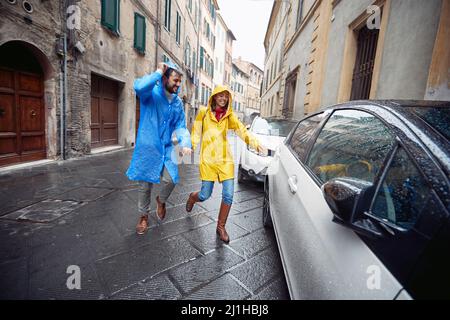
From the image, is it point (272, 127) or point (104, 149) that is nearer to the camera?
point (272, 127)

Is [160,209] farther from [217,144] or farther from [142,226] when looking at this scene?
[217,144]

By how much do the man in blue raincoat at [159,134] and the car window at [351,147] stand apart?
4.21 ft

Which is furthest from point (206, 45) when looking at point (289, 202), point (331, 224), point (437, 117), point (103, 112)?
point (331, 224)

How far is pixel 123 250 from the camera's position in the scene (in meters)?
2.24

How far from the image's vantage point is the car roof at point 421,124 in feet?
2.71

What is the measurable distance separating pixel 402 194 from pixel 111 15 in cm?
871

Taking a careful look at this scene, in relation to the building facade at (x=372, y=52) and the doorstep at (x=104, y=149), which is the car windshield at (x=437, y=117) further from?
the doorstep at (x=104, y=149)

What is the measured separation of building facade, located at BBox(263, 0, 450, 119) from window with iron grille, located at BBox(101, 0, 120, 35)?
20.8ft

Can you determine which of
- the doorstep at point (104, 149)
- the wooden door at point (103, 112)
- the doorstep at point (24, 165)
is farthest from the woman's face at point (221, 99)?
the wooden door at point (103, 112)

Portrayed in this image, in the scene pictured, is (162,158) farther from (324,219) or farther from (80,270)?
(324,219)

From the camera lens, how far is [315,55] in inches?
292

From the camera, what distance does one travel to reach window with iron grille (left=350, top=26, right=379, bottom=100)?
5051 millimetres

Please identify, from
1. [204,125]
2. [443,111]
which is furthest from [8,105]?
[443,111]

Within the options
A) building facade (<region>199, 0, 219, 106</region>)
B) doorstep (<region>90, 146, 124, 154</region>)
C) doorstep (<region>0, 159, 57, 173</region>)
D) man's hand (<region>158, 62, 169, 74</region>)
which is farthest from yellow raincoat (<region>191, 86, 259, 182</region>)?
building facade (<region>199, 0, 219, 106</region>)
